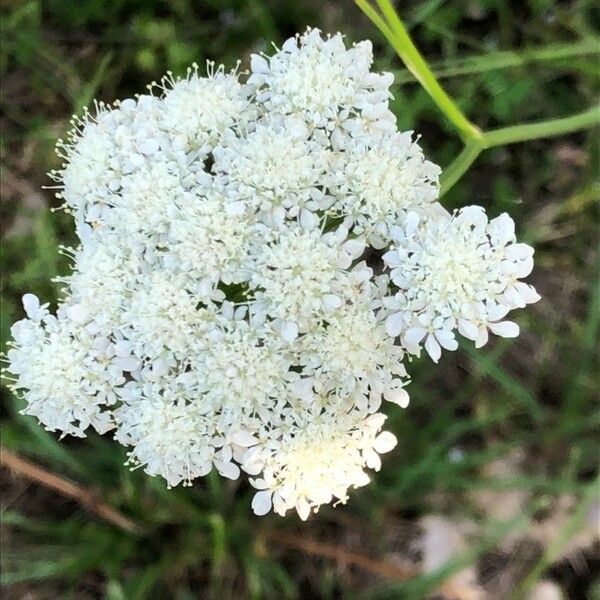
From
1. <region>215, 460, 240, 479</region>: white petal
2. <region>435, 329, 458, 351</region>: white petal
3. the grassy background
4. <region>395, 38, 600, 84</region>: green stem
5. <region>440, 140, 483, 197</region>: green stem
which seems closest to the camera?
<region>435, 329, 458, 351</region>: white petal

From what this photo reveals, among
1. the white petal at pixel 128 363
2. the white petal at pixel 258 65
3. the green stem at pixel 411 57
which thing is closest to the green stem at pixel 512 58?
the green stem at pixel 411 57

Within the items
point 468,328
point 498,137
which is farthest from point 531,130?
point 468,328

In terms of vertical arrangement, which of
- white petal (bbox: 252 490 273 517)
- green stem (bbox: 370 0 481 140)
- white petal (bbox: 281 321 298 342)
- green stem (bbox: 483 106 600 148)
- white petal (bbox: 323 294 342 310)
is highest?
green stem (bbox: 370 0 481 140)

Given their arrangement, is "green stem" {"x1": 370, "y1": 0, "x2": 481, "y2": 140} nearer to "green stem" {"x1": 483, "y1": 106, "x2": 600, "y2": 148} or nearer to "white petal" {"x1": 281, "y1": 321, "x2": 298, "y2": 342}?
"green stem" {"x1": 483, "y1": 106, "x2": 600, "y2": 148}

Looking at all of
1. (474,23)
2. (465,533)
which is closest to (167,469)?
(465,533)

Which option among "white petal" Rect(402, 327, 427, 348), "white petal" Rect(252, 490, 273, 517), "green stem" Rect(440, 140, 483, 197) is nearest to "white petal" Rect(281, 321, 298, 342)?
"white petal" Rect(402, 327, 427, 348)

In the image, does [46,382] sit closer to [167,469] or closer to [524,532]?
[167,469]

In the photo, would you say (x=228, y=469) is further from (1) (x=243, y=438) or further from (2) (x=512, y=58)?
(2) (x=512, y=58)

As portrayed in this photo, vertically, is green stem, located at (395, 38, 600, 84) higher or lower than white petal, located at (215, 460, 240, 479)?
higher

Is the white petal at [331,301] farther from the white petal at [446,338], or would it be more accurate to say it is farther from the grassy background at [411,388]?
the grassy background at [411,388]
